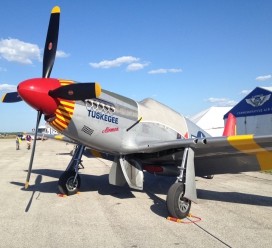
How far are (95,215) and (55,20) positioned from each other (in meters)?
4.15

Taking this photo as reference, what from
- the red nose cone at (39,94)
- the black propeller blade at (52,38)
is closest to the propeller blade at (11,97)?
the black propeller blade at (52,38)

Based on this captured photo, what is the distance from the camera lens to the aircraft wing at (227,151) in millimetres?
6020

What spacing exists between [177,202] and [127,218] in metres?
1.00

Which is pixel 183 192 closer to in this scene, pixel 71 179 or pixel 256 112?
pixel 71 179

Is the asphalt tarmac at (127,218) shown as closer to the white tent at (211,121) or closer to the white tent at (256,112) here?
the white tent at (256,112)

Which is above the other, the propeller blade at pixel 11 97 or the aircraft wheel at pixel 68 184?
the propeller blade at pixel 11 97

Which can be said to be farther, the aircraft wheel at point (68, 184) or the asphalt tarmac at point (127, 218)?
the aircraft wheel at point (68, 184)

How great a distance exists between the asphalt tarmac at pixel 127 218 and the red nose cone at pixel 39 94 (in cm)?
208

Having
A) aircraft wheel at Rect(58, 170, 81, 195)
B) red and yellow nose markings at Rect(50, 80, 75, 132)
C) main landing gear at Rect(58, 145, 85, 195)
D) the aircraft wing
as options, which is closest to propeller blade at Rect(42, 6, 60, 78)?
red and yellow nose markings at Rect(50, 80, 75, 132)

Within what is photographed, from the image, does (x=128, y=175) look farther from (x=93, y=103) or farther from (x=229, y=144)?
(x=229, y=144)

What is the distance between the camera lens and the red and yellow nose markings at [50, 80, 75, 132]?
19.4ft

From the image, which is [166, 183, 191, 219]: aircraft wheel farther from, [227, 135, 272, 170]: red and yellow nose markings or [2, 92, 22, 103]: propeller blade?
[2, 92, 22, 103]: propeller blade

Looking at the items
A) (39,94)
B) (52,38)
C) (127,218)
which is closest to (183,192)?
(127,218)

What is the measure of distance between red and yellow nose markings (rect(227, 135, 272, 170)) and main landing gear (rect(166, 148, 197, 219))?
96cm
